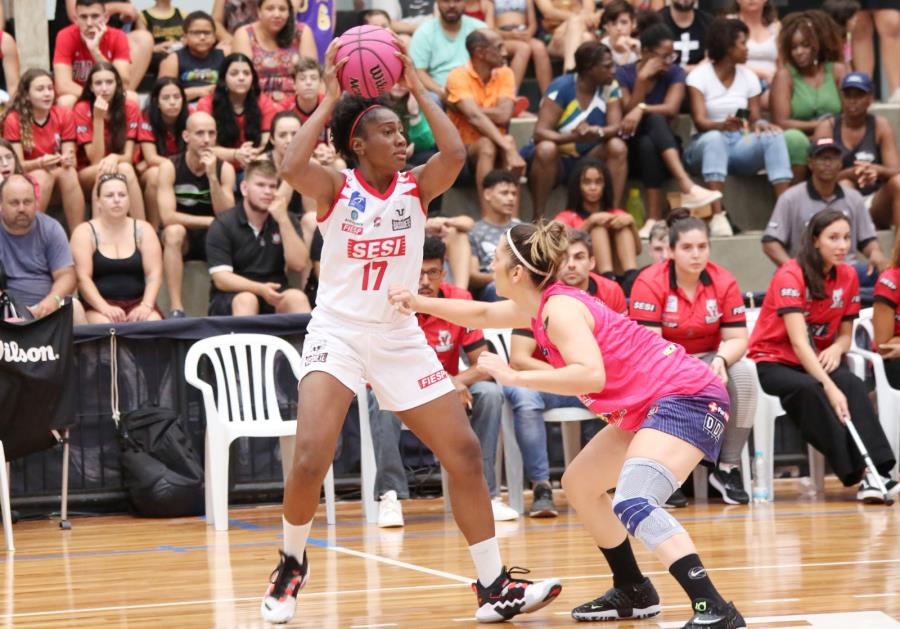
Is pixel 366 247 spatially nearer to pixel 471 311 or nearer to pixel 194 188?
pixel 471 311

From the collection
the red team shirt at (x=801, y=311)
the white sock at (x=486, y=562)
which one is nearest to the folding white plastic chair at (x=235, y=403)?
the red team shirt at (x=801, y=311)

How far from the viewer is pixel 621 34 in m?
12.2

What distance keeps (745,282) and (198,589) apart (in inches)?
268

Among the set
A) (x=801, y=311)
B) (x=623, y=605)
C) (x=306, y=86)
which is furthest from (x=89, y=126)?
(x=623, y=605)

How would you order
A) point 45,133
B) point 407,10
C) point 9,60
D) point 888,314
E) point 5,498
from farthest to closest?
point 407,10, point 9,60, point 45,133, point 888,314, point 5,498

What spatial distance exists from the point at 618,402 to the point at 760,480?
4427mm

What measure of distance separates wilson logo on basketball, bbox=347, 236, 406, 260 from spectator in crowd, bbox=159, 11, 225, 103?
642 cm

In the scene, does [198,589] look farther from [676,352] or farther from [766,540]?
[766,540]

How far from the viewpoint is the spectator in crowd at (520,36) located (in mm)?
12594

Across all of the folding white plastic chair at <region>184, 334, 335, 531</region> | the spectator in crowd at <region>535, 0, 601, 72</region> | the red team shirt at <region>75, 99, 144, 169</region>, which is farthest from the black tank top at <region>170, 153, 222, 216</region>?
the spectator in crowd at <region>535, 0, 601, 72</region>

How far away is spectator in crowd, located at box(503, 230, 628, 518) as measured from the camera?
8469 millimetres

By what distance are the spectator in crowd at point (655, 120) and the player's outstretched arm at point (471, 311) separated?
6.30m

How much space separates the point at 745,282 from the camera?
453 inches

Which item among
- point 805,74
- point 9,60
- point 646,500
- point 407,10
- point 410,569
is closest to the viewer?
point 646,500
